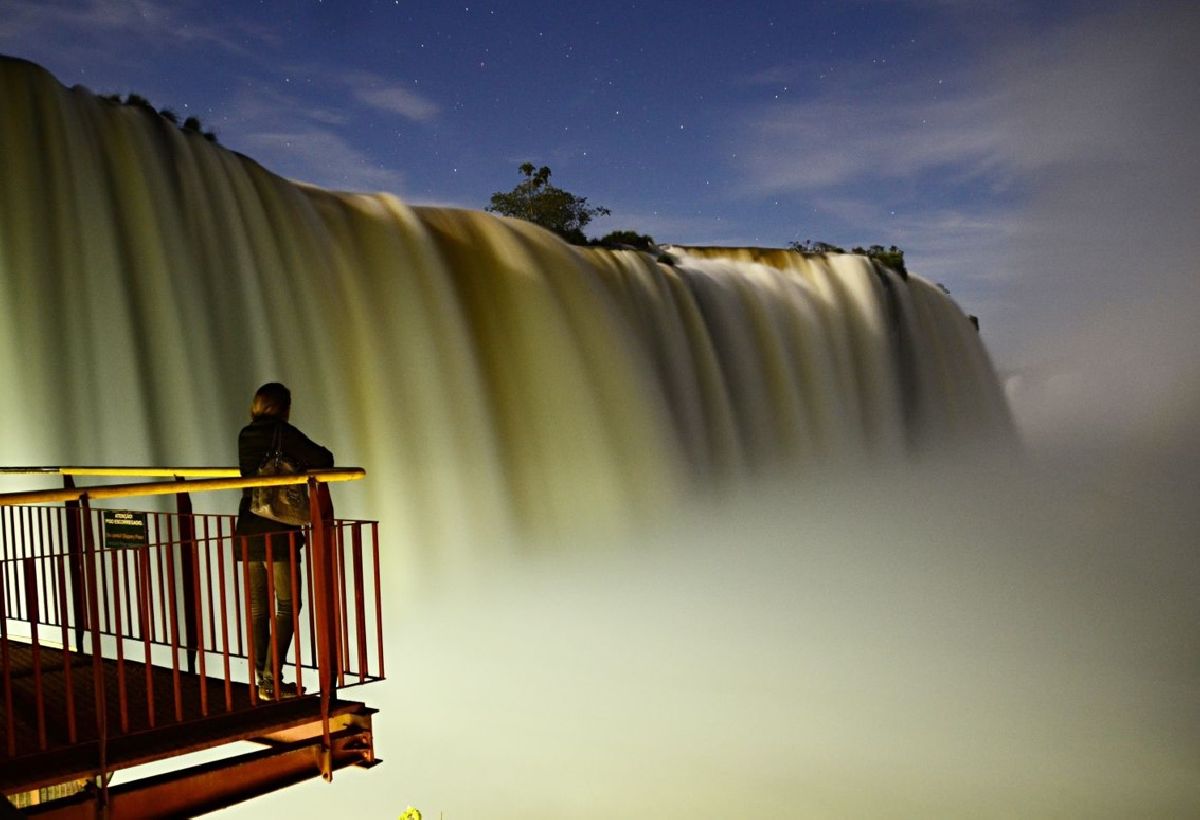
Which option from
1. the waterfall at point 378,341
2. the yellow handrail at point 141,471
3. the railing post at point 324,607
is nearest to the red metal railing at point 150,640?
the railing post at point 324,607

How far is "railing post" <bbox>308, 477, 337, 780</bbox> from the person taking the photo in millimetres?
4605

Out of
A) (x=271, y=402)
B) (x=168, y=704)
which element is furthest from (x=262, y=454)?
(x=168, y=704)

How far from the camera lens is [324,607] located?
15.2 feet

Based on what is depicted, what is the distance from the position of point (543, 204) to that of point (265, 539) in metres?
26.0

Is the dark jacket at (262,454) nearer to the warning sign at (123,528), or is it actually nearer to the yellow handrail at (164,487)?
the yellow handrail at (164,487)

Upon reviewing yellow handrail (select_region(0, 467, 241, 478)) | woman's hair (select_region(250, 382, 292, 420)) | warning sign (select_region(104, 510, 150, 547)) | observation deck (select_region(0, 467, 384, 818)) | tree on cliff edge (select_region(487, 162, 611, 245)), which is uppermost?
tree on cliff edge (select_region(487, 162, 611, 245))

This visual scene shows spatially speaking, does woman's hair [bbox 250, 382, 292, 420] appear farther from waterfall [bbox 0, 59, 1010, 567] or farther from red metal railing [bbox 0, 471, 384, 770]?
waterfall [bbox 0, 59, 1010, 567]

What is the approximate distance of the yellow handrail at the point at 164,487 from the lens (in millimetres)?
4090

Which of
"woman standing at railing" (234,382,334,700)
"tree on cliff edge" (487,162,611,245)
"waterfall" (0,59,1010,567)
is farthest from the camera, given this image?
"tree on cliff edge" (487,162,611,245)

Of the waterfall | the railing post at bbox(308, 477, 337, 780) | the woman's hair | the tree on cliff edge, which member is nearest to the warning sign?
the railing post at bbox(308, 477, 337, 780)

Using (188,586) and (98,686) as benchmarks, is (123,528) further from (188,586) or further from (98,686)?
(188,586)

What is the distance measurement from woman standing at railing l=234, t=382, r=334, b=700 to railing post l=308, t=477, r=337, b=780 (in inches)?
10.1

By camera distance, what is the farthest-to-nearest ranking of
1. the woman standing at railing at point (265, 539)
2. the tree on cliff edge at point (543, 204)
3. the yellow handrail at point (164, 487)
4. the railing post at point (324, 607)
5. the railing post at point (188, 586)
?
1. the tree on cliff edge at point (543, 204)
2. the railing post at point (188, 586)
3. the woman standing at railing at point (265, 539)
4. the railing post at point (324, 607)
5. the yellow handrail at point (164, 487)

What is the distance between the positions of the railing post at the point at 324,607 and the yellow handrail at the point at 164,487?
9 cm
